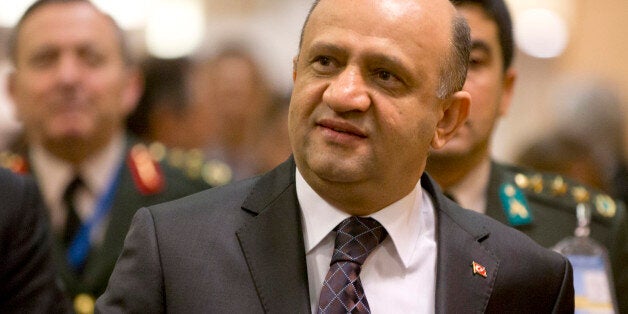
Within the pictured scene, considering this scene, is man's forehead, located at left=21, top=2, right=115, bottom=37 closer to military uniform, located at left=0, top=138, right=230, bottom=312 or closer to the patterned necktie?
military uniform, located at left=0, top=138, right=230, bottom=312

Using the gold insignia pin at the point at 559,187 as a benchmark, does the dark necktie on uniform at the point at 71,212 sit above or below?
below

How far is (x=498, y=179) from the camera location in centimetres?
329

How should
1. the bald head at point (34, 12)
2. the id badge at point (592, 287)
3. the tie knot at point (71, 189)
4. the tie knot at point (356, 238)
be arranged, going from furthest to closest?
1. the bald head at point (34, 12)
2. the tie knot at point (71, 189)
3. the id badge at point (592, 287)
4. the tie knot at point (356, 238)

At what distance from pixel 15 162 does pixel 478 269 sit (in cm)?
192

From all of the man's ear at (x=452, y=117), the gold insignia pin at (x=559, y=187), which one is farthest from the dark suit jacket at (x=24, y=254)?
the gold insignia pin at (x=559, y=187)

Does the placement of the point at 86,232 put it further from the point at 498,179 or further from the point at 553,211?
the point at 553,211

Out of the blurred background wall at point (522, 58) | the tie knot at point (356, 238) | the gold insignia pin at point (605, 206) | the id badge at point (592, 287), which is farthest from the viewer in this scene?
the blurred background wall at point (522, 58)

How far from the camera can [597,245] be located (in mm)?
3064

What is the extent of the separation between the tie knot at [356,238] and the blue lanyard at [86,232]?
4.57 ft

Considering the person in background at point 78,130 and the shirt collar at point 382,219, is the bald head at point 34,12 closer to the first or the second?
the person in background at point 78,130

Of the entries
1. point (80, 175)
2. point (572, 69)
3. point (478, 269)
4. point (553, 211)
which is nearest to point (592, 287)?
point (553, 211)

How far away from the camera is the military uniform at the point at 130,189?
128 inches

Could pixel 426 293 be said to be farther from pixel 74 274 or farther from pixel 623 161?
pixel 623 161

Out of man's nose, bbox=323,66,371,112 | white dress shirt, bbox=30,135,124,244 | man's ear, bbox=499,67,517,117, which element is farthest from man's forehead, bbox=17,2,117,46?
man's nose, bbox=323,66,371,112
